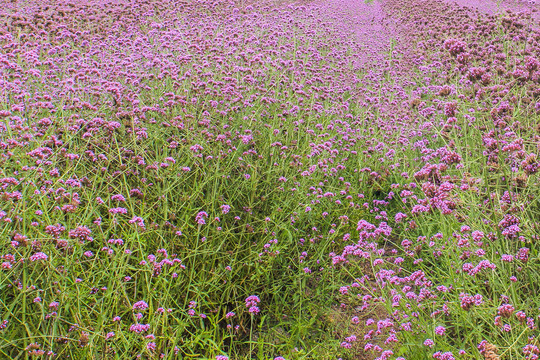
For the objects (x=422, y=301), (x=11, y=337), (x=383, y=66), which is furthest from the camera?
(x=383, y=66)

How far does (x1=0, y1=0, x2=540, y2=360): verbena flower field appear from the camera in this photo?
1811mm

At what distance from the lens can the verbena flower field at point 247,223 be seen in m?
1.81

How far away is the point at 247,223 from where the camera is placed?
2.78 meters

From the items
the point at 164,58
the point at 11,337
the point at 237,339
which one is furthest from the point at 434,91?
the point at 11,337

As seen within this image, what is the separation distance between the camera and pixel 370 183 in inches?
160

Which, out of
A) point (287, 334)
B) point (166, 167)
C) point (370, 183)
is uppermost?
point (166, 167)

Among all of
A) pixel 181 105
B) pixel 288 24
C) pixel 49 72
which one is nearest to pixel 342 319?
pixel 181 105

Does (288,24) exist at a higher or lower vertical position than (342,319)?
higher

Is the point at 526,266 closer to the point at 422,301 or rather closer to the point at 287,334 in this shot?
the point at 422,301

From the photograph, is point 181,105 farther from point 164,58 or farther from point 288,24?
point 288,24

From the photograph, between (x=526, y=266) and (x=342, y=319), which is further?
(x=342, y=319)

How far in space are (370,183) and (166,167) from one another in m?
2.18

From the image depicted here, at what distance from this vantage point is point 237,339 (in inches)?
93.5

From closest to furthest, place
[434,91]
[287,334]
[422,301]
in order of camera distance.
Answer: [422,301]
[287,334]
[434,91]
